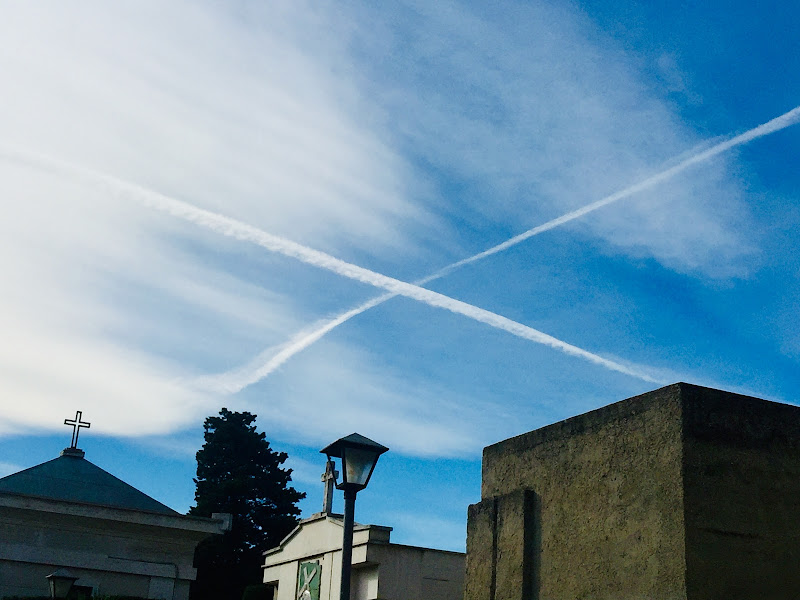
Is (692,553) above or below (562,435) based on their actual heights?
below

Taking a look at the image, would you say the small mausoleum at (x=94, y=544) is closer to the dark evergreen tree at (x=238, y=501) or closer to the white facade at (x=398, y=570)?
the white facade at (x=398, y=570)

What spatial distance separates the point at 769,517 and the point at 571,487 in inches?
64.1

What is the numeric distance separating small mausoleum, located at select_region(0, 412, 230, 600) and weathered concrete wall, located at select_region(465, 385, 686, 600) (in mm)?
13414

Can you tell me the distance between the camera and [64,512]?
20.3 metres

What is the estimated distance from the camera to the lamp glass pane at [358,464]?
905cm

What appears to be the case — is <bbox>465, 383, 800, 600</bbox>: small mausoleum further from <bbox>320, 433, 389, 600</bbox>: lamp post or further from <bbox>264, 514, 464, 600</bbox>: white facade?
<bbox>264, 514, 464, 600</bbox>: white facade

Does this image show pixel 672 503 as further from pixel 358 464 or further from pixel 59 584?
pixel 59 584

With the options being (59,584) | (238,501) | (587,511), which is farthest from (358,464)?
(238,501)

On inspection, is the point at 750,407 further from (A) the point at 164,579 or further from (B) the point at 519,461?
(A) the point at 164,579

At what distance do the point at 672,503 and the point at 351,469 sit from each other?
338 cm

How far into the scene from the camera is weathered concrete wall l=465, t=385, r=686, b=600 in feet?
22.7

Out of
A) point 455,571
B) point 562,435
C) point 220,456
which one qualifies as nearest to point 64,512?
point 455,571

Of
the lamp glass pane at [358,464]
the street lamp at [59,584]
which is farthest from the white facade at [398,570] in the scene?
the lamp glass pane at [358,464]

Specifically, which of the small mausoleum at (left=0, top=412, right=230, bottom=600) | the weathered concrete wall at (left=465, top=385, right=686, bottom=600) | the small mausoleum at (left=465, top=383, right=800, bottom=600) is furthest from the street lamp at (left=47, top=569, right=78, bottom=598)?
the small mausoleum at (left=465, top=383, right=800, bottom=600)
